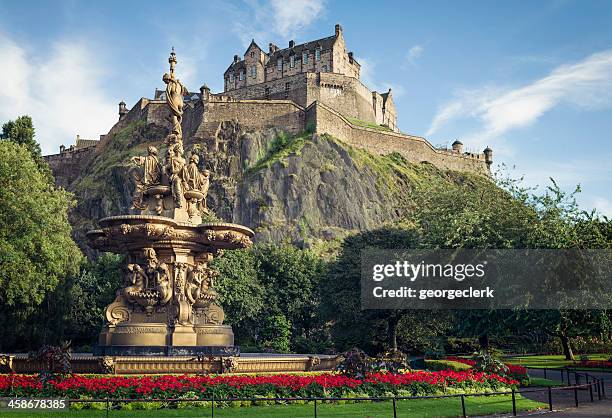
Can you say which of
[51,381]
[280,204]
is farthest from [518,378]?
[280,204]

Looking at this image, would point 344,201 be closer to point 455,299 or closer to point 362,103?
point 362,103

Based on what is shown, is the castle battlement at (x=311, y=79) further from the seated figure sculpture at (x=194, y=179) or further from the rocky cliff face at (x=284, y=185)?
the seated figure sculpture at (x=194, y=179)

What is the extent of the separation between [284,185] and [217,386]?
202ft

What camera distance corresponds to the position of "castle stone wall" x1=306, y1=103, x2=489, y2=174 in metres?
83.2

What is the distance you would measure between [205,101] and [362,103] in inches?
1068

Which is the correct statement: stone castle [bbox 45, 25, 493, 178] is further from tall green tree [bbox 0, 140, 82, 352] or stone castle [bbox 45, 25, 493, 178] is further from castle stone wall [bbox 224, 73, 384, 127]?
tall green tree [bbox 0, 140, 82, 352]

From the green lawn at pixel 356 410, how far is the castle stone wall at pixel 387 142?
6706cm

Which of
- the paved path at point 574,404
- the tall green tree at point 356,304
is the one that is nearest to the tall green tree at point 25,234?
the tall green tree at point 356,304

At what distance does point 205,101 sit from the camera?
85.1 meters

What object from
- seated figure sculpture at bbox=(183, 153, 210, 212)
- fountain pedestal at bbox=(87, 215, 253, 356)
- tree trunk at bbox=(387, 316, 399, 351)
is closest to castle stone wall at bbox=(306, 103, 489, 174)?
tree trunk at bbox=(387, 316, 399, 351)

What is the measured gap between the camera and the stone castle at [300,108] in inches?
3312

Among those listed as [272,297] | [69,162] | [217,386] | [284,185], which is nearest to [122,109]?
[69,162]

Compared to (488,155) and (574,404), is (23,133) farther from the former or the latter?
(488,155)

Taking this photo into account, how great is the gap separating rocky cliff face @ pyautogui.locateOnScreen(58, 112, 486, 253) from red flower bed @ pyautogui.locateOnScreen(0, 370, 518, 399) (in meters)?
53.0
